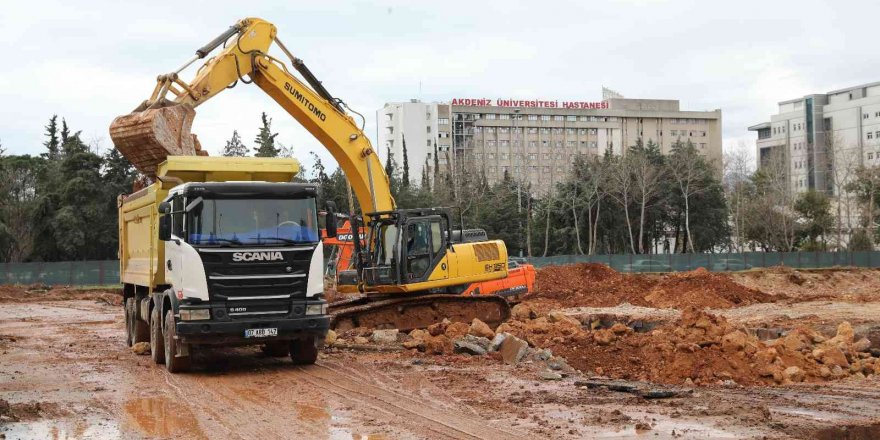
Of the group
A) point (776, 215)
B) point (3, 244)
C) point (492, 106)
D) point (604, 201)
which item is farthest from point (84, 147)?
point (492, 106)

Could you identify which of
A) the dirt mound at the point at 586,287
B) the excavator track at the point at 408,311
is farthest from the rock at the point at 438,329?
the dirt mound at the point at 586,287

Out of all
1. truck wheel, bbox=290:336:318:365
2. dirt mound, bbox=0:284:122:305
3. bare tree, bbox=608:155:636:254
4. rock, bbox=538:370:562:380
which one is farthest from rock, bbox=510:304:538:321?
bare tree, bbox=608:155:636:254

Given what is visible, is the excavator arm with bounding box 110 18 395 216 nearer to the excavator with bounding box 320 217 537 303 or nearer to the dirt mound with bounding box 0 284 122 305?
the excavator with bounding box 320 217 537 303

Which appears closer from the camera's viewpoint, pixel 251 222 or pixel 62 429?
pixel 62 429

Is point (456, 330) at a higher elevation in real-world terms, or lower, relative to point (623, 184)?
lower

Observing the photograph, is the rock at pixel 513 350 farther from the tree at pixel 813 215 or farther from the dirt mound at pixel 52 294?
the tree at pixel 813 215

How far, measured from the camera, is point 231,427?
1036 cm

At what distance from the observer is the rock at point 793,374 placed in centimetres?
1400

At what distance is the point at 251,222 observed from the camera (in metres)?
14.1

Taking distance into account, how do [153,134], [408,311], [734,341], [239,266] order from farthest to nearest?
1. [408,311]
2. [153,134]
3. [734,341]
4. [239,266]

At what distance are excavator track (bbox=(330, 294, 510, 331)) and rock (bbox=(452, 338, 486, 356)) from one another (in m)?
3.06

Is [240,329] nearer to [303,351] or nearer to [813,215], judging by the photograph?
[303,351]

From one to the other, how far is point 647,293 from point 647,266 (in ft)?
81.2

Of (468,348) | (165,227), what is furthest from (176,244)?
(468,348)
